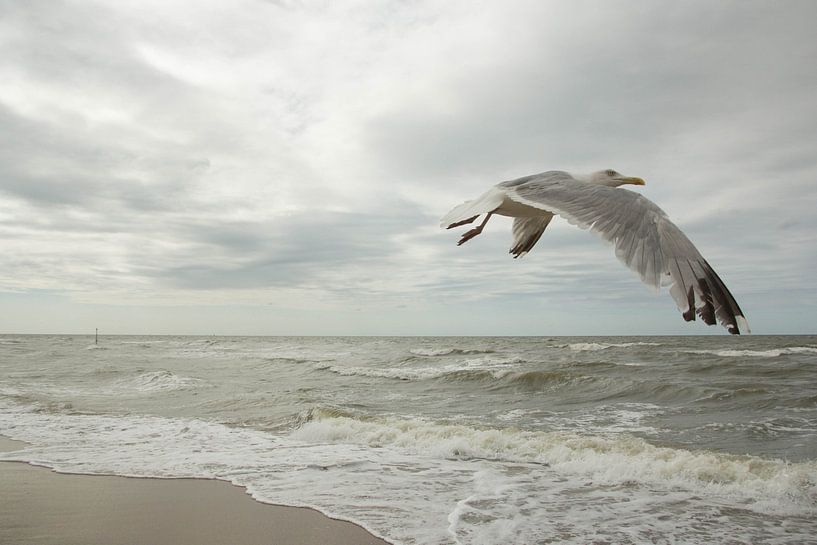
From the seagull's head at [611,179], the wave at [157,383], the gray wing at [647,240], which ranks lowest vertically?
the wave at [157,383]

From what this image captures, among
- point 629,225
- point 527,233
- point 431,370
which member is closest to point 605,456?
point 527,233

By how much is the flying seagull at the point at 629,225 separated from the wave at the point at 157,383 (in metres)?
12.4

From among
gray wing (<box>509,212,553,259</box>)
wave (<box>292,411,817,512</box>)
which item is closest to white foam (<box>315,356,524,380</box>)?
wave (<box>292,411,817,512</box>)

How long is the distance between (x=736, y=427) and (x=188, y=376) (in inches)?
563

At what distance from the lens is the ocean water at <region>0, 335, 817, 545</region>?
4.80 meters

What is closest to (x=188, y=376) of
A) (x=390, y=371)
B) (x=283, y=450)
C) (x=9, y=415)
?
(x=390, y=371)

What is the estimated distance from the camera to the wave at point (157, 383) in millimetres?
14947

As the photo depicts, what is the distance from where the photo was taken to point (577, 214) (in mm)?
3484

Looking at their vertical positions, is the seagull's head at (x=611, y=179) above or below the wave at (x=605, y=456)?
above

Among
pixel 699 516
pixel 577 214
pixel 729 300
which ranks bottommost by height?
pixel 699 516

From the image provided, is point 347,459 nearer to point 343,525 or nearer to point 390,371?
point 343,525

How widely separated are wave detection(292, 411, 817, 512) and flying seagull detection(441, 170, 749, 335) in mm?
3109

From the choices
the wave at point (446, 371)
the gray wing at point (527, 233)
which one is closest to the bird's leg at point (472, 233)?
the gray wing at point (527, 233)

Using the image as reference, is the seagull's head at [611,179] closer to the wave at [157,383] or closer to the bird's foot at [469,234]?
the bird's foot at [469,234]
